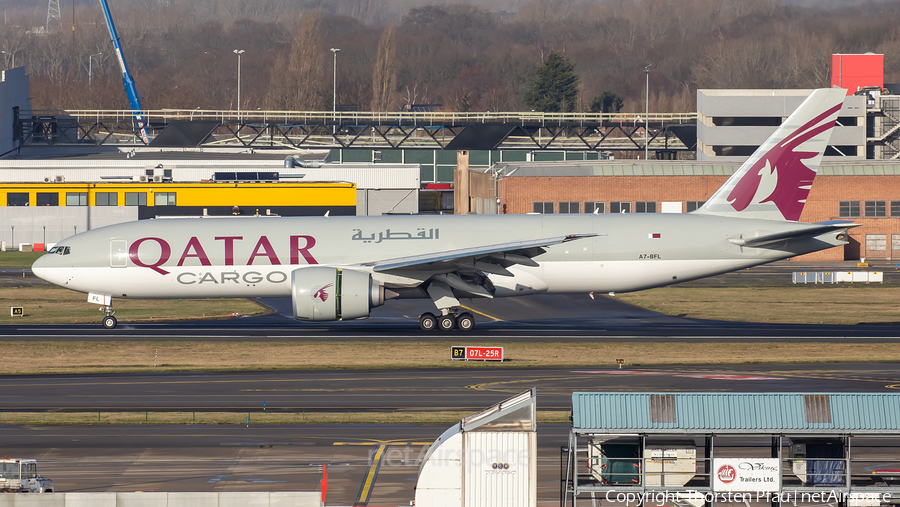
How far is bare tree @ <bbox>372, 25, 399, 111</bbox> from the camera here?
192375mm

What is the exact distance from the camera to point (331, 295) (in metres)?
42.5

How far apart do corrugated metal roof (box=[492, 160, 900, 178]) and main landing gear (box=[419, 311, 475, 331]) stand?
39.8 metres

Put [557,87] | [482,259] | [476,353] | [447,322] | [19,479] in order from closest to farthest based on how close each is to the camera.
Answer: [19,479], [476,353], [482,259], [447,322], [557,87]

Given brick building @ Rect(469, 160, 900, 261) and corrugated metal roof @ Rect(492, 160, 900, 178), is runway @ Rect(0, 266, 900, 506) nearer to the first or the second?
brick building @ Rect(469, 160, 900, 261)

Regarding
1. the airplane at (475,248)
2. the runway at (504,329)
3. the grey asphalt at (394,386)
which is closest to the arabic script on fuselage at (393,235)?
the airplane at (475,248)

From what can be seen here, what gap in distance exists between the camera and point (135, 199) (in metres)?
85.7

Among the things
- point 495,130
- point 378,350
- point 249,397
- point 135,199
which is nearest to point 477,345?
point 378,350

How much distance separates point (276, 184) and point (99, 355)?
147 feet

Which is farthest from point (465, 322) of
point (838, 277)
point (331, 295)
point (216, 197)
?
point (216, 197)

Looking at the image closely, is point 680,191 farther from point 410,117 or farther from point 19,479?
point 19,479

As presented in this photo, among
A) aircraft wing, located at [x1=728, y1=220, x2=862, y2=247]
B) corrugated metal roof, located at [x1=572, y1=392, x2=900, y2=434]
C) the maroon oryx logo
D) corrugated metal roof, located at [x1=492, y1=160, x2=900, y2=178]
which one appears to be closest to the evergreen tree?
corrugated metal roof, located at [x1=492, y1=160, x2=900, y2=178]

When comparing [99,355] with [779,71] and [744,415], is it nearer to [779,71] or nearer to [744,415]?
[744,415]

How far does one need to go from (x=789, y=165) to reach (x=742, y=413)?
96.1 ft

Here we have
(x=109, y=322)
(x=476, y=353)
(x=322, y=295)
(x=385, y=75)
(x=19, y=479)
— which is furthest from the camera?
(x=385, y=75)
